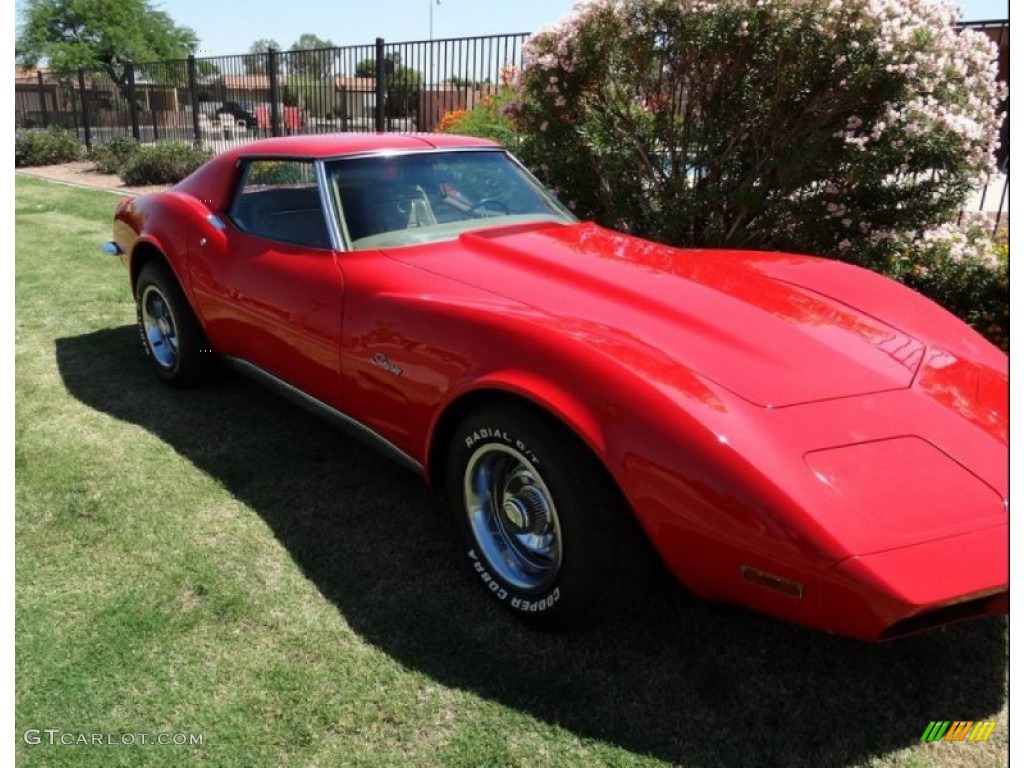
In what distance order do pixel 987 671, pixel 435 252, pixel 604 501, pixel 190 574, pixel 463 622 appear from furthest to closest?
1. pixel 435 252
2. pixel 190 574
3. pixel 463 622
4. pixel 987 671
5. pixel 604 501

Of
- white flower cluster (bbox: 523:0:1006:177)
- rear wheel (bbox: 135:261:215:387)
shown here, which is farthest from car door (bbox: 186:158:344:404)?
white flower cluster (bbox: 523:0:1006:177)

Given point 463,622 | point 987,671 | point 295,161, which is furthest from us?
point 295,161

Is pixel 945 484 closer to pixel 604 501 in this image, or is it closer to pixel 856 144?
pixel 604 501

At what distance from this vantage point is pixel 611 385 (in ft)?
6.89

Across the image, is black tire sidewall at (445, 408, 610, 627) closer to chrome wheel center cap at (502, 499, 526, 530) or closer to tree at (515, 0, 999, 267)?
chrome wheel center cap at (502, 499, 526, 530)

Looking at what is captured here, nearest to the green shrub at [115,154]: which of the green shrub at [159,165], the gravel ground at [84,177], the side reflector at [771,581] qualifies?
the gravel ground at [84,177]

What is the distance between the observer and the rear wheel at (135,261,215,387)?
4160mm

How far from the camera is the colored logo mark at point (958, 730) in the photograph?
6.79ft

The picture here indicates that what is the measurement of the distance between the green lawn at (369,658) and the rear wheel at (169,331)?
2.96ft

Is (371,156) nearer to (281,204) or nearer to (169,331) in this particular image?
(281,204)

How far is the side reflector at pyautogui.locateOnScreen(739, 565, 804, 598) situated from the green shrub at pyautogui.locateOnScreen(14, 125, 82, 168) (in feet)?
64.1

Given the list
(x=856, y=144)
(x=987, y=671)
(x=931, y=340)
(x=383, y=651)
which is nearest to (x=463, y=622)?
(x=383, y=651)

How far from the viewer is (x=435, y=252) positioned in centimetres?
310

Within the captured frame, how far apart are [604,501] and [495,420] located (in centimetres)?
42
